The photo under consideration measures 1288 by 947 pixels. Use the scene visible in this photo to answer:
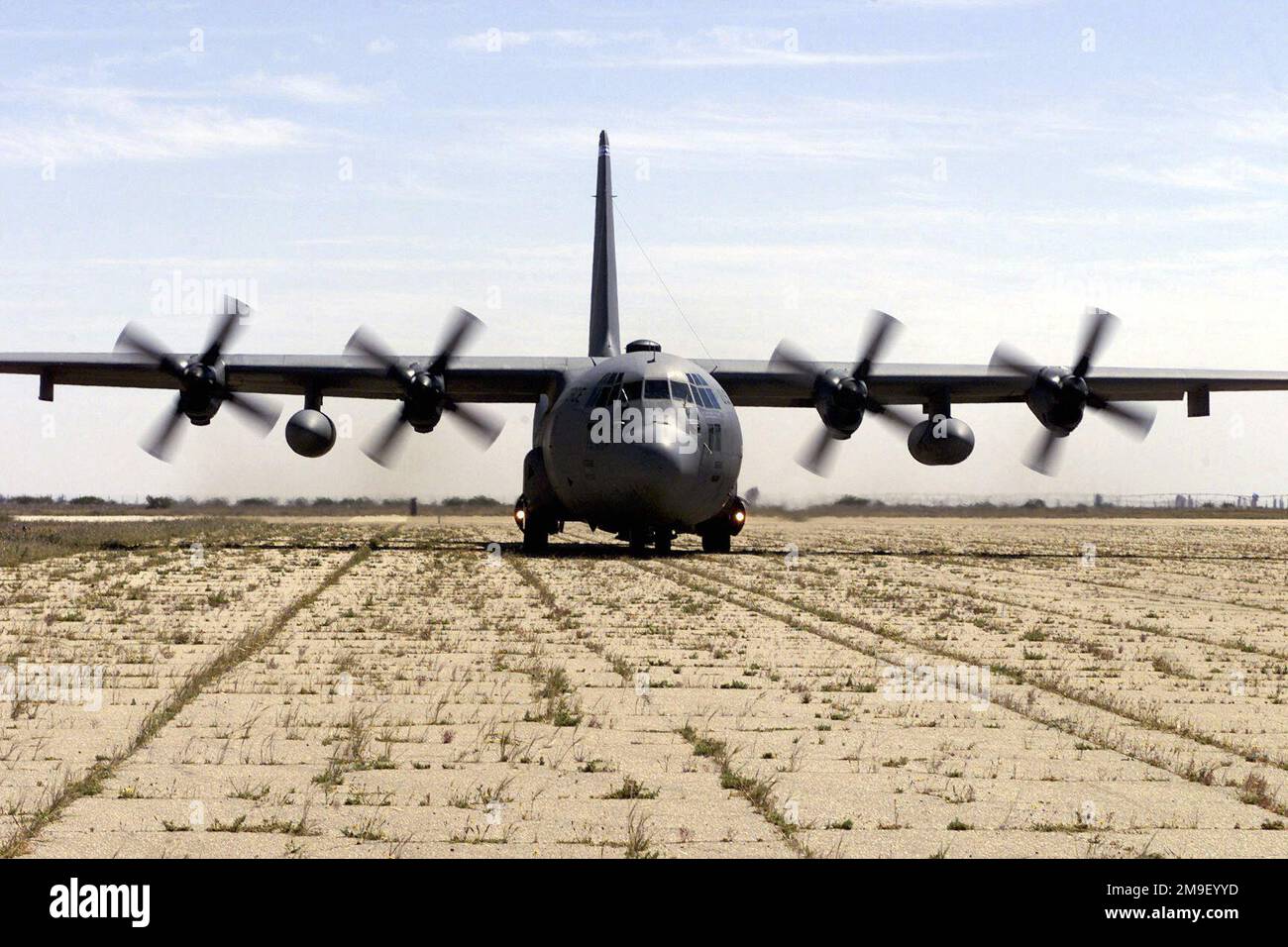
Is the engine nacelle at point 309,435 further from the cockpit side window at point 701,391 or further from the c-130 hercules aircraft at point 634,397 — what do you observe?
the cockpit side window at point 701,391

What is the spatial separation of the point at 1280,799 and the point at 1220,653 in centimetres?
723

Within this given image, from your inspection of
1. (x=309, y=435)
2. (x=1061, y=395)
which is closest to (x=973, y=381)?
(x=1061, y=395)

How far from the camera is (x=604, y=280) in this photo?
42125mm

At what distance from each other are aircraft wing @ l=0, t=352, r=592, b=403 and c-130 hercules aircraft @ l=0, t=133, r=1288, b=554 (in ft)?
0.17

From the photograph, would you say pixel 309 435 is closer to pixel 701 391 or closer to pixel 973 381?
pixel 701 391

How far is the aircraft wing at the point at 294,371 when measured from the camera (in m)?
33.8

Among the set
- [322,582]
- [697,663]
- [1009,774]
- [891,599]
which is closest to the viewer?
[1009,774]

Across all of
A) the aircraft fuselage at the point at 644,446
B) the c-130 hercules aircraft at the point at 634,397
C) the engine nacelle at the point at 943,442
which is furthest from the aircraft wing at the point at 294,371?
the engine nacelle at the point at 943,442

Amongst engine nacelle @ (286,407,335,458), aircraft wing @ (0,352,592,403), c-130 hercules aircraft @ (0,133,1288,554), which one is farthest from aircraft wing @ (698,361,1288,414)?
engine nacelle @ (286,407,335,458)

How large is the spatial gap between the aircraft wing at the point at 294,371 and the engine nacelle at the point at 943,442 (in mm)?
8633

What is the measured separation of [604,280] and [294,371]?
11476mm
